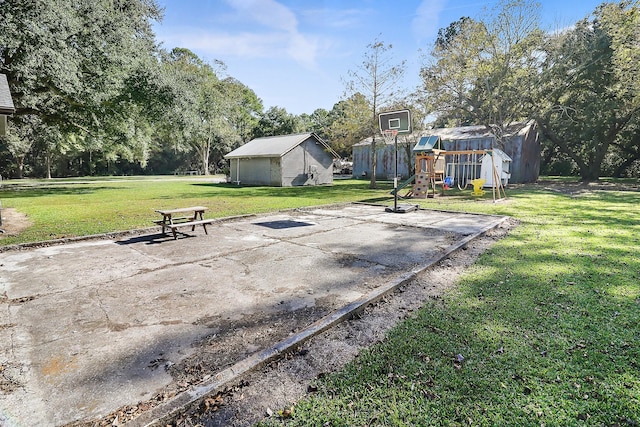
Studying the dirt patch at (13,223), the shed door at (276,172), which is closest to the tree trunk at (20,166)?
the shed door at (276,172)

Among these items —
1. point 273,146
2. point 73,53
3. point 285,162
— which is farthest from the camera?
point 273,146

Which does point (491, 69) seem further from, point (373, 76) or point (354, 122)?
point (354, 122)

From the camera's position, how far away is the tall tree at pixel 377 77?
19984 mm

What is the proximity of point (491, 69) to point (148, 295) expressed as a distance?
1968 centimetres

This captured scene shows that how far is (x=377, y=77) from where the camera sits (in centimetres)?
2030

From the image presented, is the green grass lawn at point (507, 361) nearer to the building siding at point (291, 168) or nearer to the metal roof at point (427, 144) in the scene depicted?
the metal roof at point (427, 144)

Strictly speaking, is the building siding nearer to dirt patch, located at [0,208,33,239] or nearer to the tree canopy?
the tree canopy

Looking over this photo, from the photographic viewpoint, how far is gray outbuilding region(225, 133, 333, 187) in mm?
22781

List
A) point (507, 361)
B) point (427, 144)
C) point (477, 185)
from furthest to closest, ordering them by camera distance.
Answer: point (477, 185)
point (427, 144)
point (507, 361)

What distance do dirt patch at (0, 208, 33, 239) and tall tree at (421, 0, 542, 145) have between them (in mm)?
19199

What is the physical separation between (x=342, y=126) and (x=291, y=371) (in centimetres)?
2003

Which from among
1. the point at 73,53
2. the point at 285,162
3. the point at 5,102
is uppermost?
the point at 73,53

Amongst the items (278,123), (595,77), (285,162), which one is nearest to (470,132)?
(595,77)

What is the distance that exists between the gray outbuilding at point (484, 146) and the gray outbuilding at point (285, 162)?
4.79 metres
